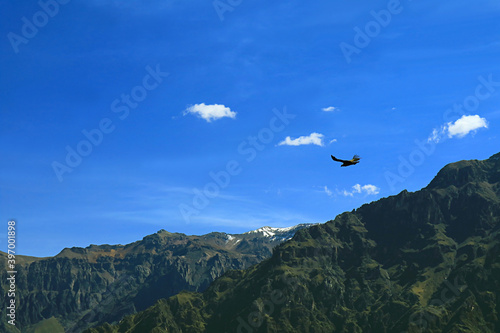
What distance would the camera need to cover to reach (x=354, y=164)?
333 feet
